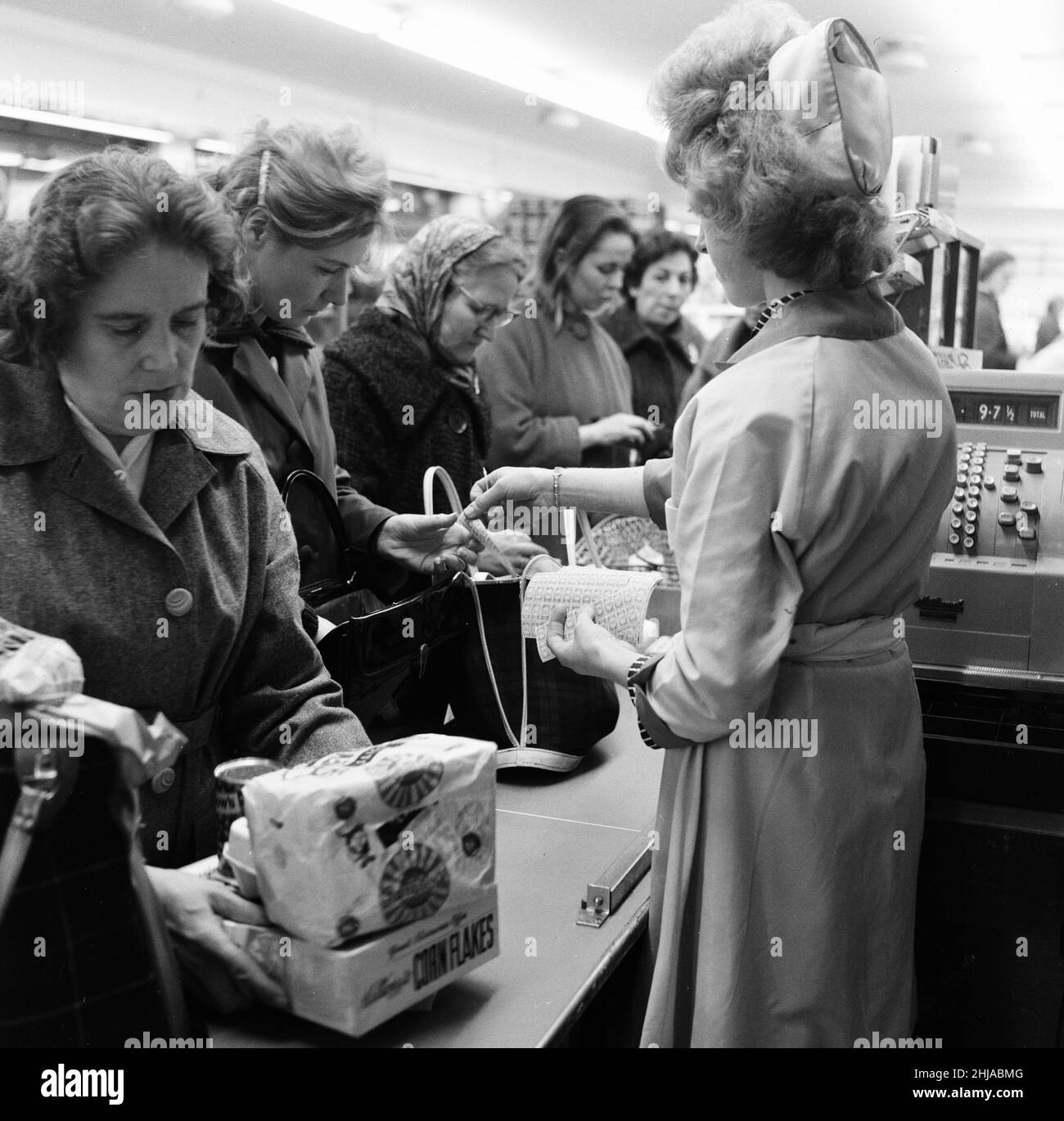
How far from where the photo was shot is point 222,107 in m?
9.09

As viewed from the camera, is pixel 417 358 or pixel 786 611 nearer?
pixel 786 611

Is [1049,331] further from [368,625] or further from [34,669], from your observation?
[34,669]

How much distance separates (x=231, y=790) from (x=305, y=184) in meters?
1.22

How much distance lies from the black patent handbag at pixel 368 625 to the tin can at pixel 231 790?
17.8 inches

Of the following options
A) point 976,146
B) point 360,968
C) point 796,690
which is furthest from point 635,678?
point 976,146

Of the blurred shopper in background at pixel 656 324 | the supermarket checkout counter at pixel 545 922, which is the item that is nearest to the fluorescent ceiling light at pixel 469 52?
the blurred shopper in background at pixel 656 324

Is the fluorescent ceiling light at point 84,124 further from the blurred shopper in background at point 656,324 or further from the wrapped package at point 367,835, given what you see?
the wrapped package at point 367,835

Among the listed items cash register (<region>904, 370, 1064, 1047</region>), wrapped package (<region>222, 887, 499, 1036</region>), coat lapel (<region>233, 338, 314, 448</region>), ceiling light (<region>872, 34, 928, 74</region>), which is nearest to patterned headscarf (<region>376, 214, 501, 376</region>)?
coat lapel (<region>233, 338, 314, 448</region>)

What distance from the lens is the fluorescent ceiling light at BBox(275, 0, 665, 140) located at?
23.4 feet

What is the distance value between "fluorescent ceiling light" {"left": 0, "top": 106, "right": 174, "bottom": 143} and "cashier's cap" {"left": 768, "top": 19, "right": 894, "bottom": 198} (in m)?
5.39

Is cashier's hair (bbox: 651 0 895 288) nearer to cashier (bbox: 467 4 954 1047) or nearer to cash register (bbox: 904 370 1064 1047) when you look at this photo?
cashier (bbox: 467 4 954 1047)

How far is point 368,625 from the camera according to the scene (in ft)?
6.03
